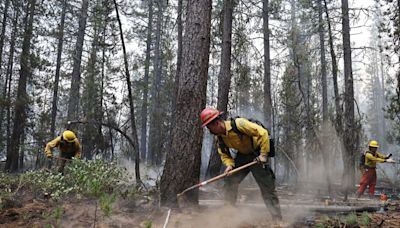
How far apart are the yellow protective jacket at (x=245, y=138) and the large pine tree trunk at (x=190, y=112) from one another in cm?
52

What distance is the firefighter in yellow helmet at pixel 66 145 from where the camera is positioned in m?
9.06

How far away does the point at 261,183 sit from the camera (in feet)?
17.9

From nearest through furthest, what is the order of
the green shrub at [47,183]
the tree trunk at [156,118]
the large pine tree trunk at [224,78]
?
1. the green shrub at [47,183]
2. the large pine tree trunk at [224,78]
3. the tree trunk at [156,118]

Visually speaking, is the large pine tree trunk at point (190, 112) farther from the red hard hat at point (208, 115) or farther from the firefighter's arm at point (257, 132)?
the firefighter's arm at point (257, 132)

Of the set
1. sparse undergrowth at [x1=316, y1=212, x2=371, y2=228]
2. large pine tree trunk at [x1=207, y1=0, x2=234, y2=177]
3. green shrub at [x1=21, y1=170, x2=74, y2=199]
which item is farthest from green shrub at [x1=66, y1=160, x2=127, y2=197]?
large pine tree trunk at [x1=207, y1=0, x2=234, y2=177]

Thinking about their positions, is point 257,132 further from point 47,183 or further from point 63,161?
point 63,161

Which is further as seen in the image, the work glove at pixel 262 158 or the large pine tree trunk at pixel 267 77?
the large pine tree trunk at pixel 267 77

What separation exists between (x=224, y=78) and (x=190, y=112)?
4873mm

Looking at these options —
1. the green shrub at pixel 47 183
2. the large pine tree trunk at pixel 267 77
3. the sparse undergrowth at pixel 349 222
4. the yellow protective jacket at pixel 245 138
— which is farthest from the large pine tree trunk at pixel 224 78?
the sparse undergrowth at pixel 349 222

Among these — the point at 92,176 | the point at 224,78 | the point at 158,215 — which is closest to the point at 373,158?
the point at 224,78

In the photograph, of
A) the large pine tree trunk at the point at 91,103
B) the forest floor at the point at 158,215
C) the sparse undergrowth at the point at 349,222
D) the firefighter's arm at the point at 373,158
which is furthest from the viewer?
the large pine tree trunk at the point at 91,103

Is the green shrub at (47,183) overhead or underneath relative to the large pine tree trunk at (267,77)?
underneath

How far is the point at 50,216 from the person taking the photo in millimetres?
4484

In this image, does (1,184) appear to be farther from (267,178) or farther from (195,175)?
(267,178)
